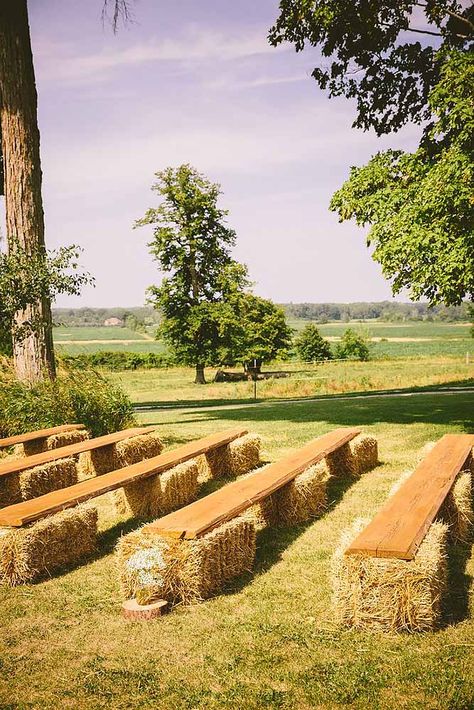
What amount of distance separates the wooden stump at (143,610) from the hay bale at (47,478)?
3.75 meters

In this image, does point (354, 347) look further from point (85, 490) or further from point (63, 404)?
point (85, 490)

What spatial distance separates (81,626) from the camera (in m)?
4.37

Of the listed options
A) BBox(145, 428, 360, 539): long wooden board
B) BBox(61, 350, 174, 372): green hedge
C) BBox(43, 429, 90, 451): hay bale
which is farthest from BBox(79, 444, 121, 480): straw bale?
BBox(61, 350, 174, 372): green hedge

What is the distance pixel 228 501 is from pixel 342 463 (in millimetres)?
3785

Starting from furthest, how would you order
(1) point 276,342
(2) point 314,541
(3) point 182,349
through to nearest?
(1) point 276,342
(3) point 182,349
(2) point 314,541

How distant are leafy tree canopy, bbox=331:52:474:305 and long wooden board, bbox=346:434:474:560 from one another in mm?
4563

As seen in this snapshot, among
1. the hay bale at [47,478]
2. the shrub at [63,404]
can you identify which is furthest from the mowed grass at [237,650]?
the shrub at [63,404]

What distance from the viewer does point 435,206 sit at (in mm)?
10242

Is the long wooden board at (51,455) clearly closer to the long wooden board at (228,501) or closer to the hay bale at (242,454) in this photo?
the hay bale at (242,454)

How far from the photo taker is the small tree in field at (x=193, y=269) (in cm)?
3834

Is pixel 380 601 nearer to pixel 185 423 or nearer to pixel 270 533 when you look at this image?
pixel 270 533

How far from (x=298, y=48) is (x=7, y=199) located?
7107 mm

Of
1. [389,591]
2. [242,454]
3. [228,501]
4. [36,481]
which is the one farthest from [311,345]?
[389,591]

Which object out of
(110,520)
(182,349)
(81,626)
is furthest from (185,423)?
(182,349)
